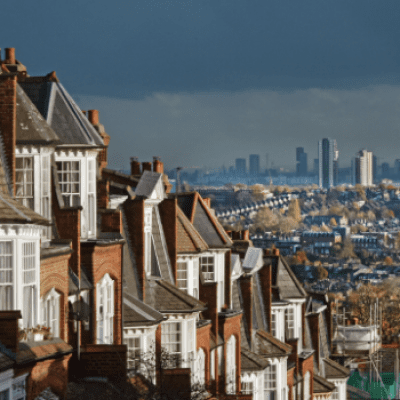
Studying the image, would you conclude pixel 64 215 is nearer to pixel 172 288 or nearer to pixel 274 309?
pixel 172 288

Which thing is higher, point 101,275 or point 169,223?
point 169,223

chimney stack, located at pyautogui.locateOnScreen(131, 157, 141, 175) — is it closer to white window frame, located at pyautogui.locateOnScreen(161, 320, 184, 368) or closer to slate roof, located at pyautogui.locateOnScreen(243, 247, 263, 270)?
slate roof, located at pyautogui.locateOnScreen(243, 247, 263, 270)

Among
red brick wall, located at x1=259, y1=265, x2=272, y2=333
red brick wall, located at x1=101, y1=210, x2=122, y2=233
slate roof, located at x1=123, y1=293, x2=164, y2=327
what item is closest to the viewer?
red brick wall, located at x1=101, y1=210, x2=122, y2=233

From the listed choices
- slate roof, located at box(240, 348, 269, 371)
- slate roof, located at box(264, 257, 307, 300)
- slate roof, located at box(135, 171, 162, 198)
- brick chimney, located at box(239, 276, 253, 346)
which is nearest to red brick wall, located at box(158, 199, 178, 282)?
slate roof, located at box(135, 171, 162, 198)

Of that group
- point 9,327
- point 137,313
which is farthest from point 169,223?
point 9,327

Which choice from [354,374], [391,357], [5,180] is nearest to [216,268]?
[5,180]

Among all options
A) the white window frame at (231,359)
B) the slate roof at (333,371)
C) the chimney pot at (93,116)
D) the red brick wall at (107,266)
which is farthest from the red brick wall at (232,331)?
the slate roof at (333,371)

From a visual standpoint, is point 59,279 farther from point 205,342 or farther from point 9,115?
point 205,342

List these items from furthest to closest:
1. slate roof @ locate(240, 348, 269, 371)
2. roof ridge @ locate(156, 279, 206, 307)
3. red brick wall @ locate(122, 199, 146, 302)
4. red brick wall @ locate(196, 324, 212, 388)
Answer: slate roof @ locate(240, 348, 269, 371), red brick wall @ locate(196, 324, 212, 388), roof ridge @ locate(156, 279, 206, 307), red brick wall @ locate(122, 199, 146, 302)
